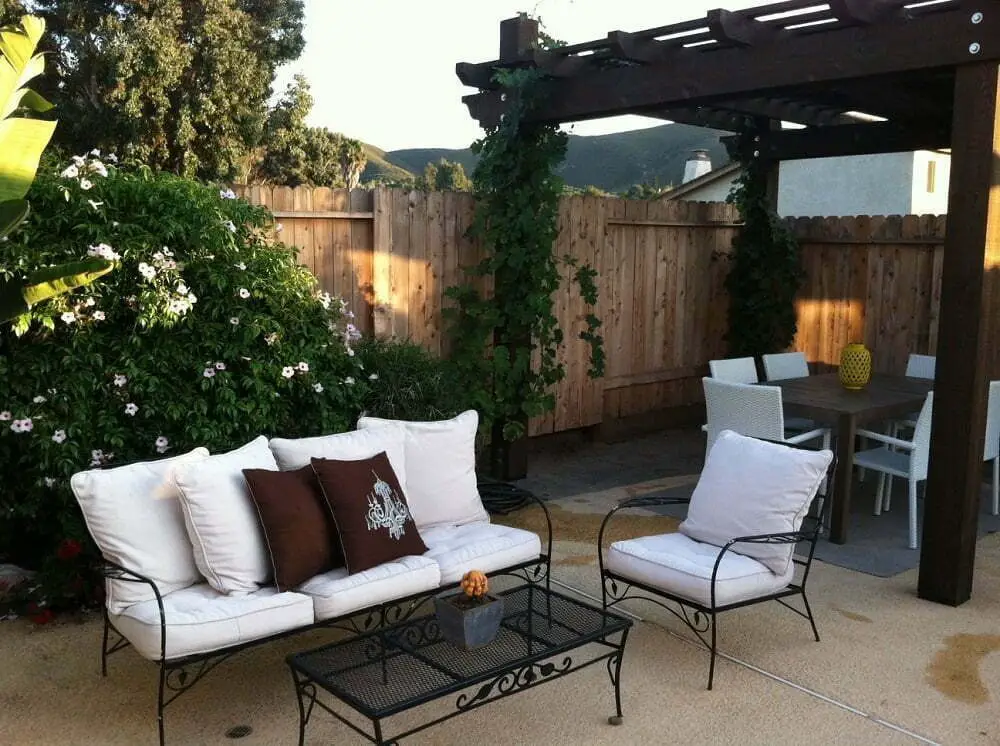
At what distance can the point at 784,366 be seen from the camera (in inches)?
269

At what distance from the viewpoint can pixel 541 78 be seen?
6.07 metres

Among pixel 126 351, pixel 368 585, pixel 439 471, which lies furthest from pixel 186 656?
pixel 126 351

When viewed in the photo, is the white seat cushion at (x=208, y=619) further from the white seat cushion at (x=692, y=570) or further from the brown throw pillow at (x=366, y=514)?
the white seat cushion at (x=692, y=570)

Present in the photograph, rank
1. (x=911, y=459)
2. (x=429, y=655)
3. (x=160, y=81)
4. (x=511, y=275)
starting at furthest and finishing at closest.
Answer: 1. (x=160, y=81)
2. (x=511, y=275)
3. (x=911, y=459)
4. (x=429, y=655)

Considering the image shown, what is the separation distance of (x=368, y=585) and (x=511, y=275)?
3325mm

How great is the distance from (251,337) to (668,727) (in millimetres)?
→ 2546

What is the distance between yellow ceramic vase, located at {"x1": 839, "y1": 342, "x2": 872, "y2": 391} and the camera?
19.5 feet

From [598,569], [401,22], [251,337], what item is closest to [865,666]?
[598,569]

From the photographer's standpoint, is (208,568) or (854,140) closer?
(208,568)

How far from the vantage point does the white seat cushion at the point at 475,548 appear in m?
3.82

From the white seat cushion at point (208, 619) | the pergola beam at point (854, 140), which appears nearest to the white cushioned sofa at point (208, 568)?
the white seat cushion at point (208, 619)

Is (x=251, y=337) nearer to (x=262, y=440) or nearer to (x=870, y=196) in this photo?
(x=262, y=440)

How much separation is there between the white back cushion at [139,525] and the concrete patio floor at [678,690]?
446mm

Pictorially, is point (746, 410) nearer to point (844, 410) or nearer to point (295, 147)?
point (844, 410)
